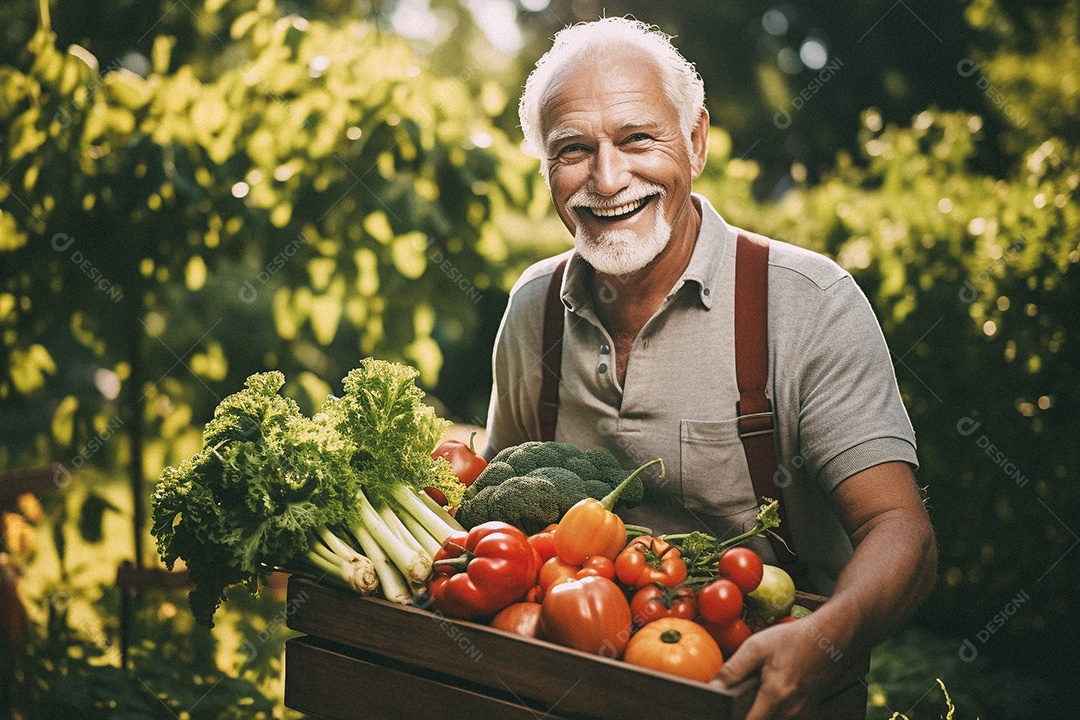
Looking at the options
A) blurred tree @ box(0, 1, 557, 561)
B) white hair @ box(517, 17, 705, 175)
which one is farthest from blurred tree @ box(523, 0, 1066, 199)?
white hair @ box(517, 17, 705, 175)

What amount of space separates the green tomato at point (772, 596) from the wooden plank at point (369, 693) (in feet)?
1.69

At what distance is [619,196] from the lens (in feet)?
9.00

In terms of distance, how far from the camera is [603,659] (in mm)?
1830

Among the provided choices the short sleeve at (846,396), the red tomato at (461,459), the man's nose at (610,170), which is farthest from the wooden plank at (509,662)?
the man's nose at (610,170)

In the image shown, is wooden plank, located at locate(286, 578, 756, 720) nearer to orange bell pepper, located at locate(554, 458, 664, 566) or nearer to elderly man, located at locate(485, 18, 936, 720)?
orange bell pepper, located at locate(554, 458, 664, 566)

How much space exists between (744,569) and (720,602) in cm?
9

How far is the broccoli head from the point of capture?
2.43 m

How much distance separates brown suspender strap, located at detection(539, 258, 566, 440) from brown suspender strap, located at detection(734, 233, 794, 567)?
61 centimetres

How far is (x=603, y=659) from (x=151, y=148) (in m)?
2.89

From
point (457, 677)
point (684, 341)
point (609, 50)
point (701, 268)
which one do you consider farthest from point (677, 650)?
point (609, 50)

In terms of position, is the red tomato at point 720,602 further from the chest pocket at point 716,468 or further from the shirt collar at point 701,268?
A: the shirt collar at point 701,268

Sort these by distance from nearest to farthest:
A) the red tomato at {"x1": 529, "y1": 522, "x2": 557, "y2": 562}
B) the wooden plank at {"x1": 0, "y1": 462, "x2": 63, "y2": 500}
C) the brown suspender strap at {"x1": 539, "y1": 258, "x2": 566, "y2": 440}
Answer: the red tomato at {"x1": 529, "y1": 522, "x2": 557, "y2": 562}, the brown suspender strap at {"x1": 539, "y1": 258, "x2": 566, "y2": 440}, the wooden plank at {"x1": 0, "y1": 462, "x2": 63, "y2": 500}

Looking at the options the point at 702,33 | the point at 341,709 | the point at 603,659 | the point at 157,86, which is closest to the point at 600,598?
the point at 603,659

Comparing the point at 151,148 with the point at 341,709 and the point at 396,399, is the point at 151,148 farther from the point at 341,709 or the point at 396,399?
the point at 341,709
